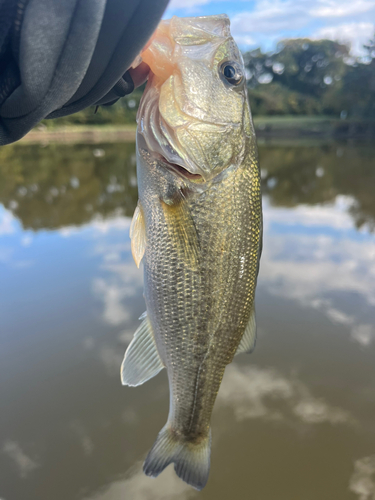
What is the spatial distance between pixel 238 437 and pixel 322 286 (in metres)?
2.52

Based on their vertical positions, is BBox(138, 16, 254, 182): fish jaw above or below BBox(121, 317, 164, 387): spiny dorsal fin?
above

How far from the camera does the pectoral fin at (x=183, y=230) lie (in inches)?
54.4

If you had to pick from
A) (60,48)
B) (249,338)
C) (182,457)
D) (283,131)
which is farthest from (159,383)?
(283,131)

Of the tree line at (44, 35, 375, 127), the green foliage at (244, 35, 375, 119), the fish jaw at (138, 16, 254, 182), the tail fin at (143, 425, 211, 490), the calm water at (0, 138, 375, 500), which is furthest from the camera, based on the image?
the green foliage at (244, 35, 375, 119)

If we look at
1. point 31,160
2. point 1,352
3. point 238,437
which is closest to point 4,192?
point 31,160

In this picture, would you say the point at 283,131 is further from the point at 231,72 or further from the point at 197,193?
the point at 197,193

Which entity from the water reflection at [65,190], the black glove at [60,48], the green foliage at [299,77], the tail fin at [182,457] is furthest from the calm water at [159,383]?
the green foliage at [299,77]

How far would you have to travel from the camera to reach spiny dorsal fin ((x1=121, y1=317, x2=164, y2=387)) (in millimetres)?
1590

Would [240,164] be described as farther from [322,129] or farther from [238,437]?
[322,129]

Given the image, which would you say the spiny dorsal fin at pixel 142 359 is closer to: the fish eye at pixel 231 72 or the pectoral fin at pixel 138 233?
the pectoral fin at pixel 138 233

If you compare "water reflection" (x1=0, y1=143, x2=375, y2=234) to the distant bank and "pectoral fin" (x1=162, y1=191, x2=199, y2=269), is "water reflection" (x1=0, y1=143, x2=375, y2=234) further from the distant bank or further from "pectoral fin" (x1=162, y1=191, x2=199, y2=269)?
the distant bank

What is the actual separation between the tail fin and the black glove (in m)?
1.42

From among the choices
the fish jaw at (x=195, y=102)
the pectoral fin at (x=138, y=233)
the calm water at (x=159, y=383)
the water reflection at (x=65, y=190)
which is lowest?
the water reflection at (x=65, y=190)

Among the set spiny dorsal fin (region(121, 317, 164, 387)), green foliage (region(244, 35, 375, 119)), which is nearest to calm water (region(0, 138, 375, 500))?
spiny dorsal fin (region(121, 317, 164, 387))
